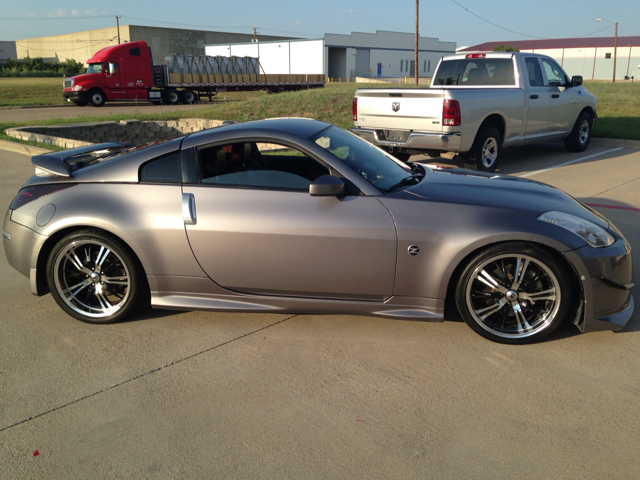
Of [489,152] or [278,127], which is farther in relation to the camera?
[489,152]

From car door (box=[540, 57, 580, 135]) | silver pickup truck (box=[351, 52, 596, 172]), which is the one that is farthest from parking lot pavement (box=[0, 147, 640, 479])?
car door (box=[540, 57, 580, 135])

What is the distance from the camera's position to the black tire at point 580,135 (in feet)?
39.0

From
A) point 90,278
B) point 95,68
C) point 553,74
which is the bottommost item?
point 90,278

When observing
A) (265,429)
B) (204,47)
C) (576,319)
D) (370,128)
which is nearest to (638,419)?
(576,319)

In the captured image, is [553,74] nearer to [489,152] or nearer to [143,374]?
[489,152]

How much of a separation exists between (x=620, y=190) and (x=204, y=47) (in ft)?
257

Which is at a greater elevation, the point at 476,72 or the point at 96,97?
the point at 96,97

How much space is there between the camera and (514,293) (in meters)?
3.68

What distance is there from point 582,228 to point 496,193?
Answer: 23.7 inches

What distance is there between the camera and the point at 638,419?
2.93m

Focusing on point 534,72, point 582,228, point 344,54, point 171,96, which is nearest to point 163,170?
point 582,228

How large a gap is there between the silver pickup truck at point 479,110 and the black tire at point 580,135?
0.02 m

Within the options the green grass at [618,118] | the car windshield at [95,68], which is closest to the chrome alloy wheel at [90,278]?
the green grass at [618,118]

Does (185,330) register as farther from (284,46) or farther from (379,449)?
(284,46)
